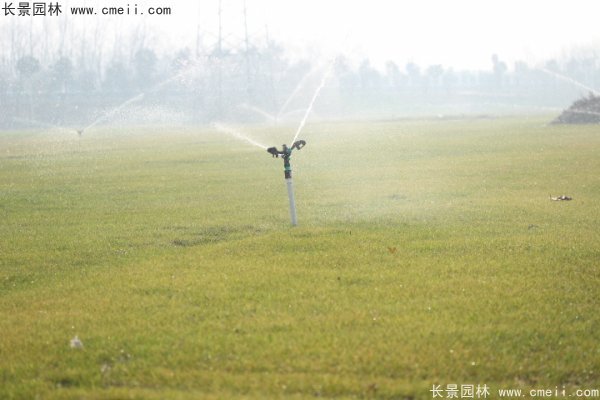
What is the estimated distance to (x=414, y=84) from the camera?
164875mm

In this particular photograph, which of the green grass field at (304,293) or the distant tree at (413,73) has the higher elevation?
the distant tree at (413,73)

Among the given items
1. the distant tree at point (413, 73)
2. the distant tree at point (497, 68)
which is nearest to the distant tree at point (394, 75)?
the distant tree at point (413, 73)

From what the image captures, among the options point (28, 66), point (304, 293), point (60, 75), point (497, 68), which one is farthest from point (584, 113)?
point (497, 68)

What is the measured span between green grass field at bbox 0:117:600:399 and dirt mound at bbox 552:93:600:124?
118 ft

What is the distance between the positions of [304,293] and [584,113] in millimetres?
49892

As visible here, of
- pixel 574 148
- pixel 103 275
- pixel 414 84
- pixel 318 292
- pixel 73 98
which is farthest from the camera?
pixel 414 84

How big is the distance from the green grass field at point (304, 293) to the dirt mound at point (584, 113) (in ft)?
118

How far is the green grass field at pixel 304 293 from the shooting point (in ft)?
21.0

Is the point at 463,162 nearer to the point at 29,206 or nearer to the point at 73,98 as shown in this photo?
the point at 29,206

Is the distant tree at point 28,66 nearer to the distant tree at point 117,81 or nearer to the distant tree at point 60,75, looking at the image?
the distant tree at point 60,75

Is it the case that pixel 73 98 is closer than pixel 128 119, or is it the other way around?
pixel 73 98

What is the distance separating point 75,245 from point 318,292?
5584 millimetres

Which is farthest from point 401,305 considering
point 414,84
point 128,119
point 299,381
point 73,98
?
point 414,84

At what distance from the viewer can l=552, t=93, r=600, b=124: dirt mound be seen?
52.9 metres
